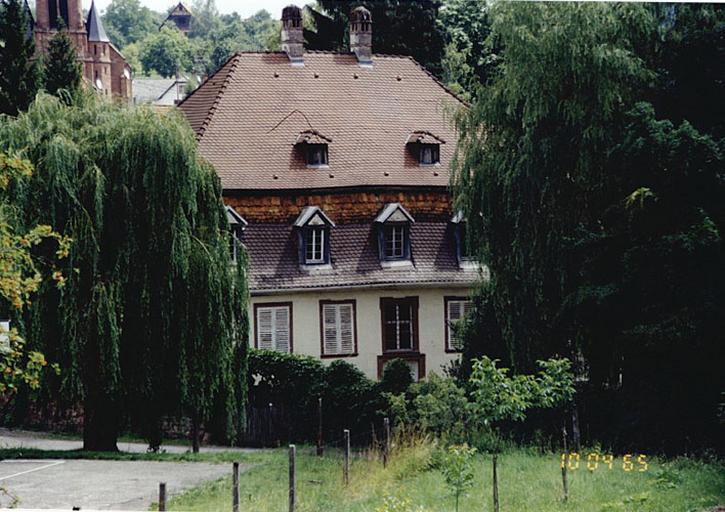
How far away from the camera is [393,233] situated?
37.6 feet

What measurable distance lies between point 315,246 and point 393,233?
61cm

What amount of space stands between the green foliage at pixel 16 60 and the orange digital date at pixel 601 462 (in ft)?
15.6

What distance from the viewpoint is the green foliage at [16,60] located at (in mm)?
10688

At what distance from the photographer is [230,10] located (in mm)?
10688

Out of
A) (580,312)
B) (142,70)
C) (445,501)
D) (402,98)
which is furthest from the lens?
(402,98)

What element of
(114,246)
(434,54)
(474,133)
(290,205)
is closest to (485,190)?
(474,133)

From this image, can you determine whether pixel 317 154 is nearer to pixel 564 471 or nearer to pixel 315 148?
pixel 315 148

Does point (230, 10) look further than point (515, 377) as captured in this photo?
No

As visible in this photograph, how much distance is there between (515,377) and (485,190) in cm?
251

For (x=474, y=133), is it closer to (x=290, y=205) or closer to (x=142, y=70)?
(x=290, y=205)

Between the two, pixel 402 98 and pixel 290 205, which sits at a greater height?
pixel 402 98

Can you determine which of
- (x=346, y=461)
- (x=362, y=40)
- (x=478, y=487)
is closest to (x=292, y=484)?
(x=346, y=461)

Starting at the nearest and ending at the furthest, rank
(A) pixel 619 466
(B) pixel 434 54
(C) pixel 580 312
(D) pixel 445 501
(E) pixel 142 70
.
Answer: (D) pixel 445 501
(A) pixel 619 466
(E) pixel 142 70
(C) pixel 580 312
(B) pixel 434 54

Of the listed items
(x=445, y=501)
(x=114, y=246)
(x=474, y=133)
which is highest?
(x=474, y=133)
